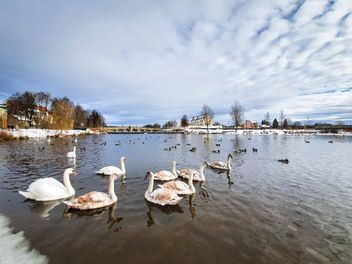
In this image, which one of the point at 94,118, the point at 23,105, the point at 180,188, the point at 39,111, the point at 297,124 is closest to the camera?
the point at 180,188

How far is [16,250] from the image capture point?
5.75m

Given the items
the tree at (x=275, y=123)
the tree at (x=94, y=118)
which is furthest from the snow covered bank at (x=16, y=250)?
the tree at (x=275, y=123)

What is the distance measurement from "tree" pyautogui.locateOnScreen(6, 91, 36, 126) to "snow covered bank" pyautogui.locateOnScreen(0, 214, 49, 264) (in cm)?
8524

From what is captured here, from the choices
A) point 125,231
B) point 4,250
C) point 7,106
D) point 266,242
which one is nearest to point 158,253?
point 125,231

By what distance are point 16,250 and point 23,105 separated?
8688 centimetres

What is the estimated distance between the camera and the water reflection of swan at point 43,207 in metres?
8.12

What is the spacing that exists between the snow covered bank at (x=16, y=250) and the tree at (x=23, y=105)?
3356 inches

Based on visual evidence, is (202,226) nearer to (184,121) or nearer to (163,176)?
(163,176)

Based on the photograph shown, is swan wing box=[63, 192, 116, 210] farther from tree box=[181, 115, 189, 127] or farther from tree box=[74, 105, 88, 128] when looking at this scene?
tree box=[181, 115, 189, 127]

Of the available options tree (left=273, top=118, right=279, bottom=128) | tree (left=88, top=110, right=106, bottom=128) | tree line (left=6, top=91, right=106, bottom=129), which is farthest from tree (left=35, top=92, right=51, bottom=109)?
tree (left=273, top=118, right=279, bottom=128)

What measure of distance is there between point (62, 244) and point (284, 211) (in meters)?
7.51

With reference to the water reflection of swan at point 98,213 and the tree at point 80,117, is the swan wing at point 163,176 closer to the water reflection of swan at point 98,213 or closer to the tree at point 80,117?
the water reflection of swan at point 98,213

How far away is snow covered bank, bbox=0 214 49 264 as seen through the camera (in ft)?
17.5

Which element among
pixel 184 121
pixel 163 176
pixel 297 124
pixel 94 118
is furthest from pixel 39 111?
pixel 297 124
